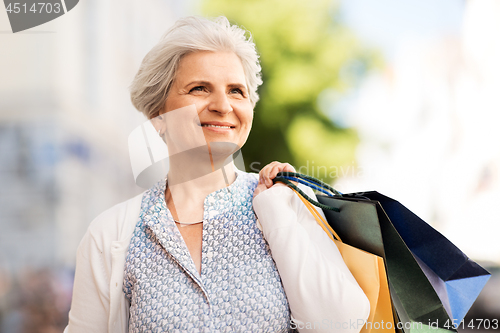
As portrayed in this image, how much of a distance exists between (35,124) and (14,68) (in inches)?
31.2

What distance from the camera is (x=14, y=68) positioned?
A: 4621 millimetres

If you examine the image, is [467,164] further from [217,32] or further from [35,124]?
[35,124]

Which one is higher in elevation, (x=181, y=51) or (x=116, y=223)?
(x=181, y=51)

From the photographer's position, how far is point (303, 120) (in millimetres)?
4219

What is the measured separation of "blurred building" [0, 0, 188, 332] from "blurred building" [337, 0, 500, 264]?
284cm

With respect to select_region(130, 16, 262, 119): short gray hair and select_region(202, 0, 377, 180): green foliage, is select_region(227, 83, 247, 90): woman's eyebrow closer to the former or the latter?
select_region(130, 16, 262, 119): short gray hair

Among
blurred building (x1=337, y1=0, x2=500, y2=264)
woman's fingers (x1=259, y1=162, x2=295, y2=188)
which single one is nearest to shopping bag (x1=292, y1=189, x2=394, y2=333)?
woman's fingers (x1=259, y1=162, x2=295, y2=188)

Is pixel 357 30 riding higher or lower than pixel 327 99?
higher

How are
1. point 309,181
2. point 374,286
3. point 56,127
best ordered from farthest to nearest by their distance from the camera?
→ point 56,127, point 309,181, point 374,286

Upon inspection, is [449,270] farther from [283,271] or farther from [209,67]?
[209,67]

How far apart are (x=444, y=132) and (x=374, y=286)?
453cm

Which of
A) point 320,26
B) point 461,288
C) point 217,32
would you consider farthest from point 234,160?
point 320,26

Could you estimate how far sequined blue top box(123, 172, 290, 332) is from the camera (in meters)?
1.30

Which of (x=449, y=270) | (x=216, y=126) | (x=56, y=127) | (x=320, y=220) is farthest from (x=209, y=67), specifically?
(x=56, y=127)
